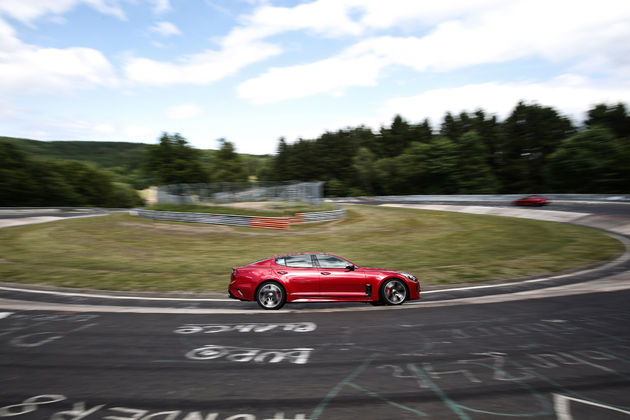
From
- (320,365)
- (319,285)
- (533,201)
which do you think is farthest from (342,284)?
(533,201)

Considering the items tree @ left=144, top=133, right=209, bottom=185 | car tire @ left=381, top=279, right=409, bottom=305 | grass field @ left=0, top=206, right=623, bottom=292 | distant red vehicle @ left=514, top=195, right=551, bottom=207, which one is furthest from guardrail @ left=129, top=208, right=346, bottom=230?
tree @ left=144, top=133, right=209, bottom=185

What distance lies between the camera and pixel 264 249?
17375mm

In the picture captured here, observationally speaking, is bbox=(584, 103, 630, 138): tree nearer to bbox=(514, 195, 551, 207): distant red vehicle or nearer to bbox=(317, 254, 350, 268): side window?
bbox=(514, 195, 551, 207): distant red vehicle

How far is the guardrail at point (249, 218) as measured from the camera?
23.6 m

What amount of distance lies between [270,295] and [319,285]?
1.13 meters

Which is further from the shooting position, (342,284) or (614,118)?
(614,118)

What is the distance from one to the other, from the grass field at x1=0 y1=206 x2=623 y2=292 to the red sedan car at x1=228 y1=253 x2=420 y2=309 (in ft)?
7.73

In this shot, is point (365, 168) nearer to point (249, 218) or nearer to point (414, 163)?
point (414, 163)

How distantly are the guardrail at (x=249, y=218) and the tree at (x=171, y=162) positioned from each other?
57.8 metres

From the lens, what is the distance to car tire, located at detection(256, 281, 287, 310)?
338 inches

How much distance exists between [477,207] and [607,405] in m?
36.4

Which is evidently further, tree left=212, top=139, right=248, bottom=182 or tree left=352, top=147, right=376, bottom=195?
tree left=212, top=139, right=248, bottom=182

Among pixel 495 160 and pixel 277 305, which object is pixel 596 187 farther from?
pixel 277 305

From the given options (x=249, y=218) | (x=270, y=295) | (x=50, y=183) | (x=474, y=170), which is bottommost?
(x=270, y=295)
